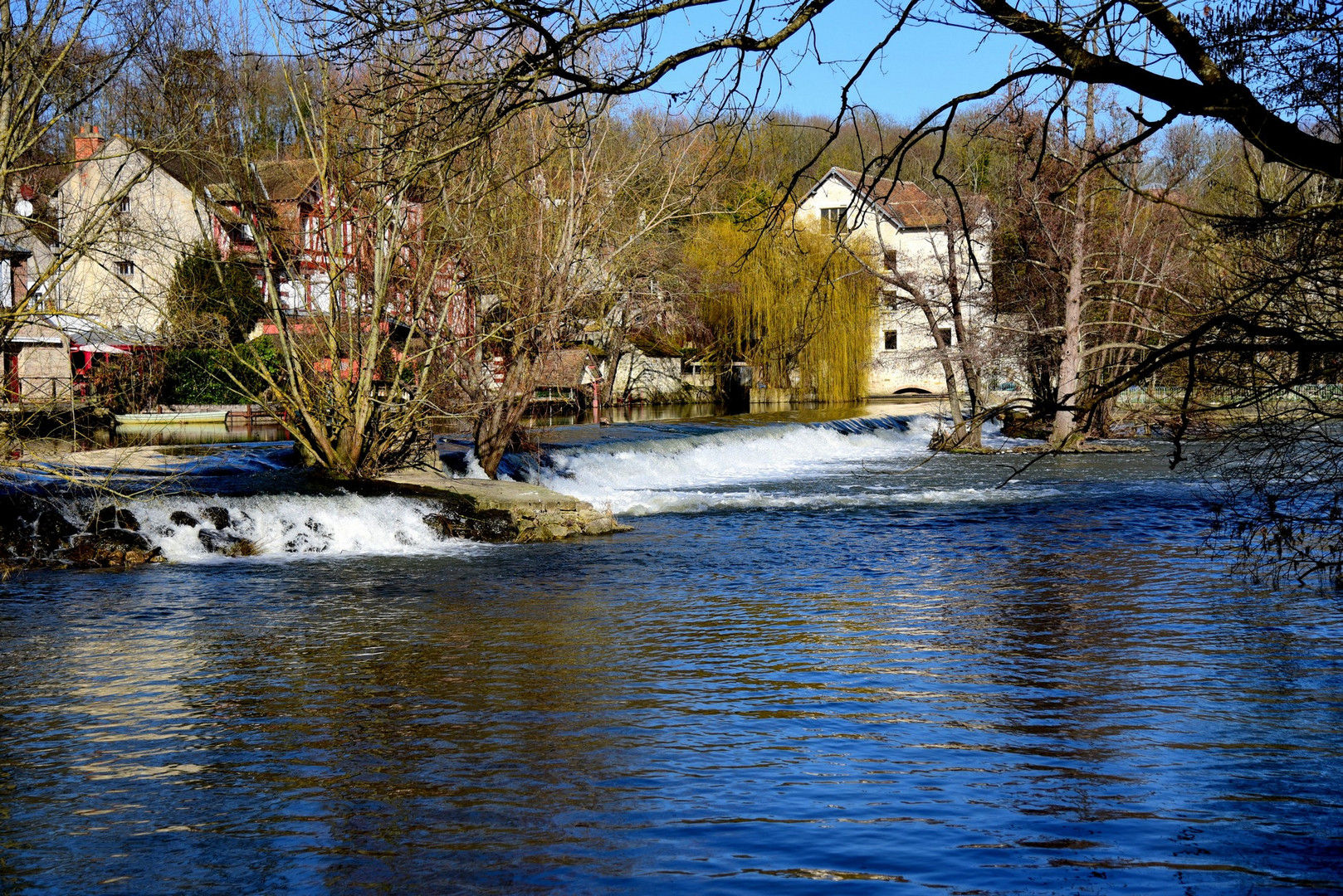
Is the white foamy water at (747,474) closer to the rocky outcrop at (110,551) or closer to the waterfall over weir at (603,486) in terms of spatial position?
the waterfall over weir at (603,486)

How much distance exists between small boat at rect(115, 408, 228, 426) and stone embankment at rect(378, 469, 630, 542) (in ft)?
65.4

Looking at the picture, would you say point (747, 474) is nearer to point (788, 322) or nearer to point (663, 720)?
point (663, 720)

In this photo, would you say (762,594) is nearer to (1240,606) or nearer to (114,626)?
(1240,606)

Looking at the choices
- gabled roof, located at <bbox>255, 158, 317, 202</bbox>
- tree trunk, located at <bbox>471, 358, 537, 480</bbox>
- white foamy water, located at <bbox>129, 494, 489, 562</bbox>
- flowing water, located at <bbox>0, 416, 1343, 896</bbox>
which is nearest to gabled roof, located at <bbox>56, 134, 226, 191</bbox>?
gabled roof, located at <bbox>255, 158, 317, 202</bbox>

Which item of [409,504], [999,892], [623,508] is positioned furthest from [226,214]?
[999,892]

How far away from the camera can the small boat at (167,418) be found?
34.5 meters

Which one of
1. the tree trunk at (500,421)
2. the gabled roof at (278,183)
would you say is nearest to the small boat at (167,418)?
the tree trunk at (500,421)

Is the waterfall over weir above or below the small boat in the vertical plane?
below

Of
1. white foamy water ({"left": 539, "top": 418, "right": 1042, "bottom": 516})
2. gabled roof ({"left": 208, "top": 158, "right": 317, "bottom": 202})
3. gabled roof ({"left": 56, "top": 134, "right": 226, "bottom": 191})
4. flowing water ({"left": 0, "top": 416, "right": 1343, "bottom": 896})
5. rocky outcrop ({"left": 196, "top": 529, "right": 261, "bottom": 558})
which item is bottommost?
flowing water ({"left": 0, "top": 416, "right": 1343, "bottom": 896})

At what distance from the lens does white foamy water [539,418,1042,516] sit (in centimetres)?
1983

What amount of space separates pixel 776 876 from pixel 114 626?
728 centimetres

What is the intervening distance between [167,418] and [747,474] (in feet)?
59.8

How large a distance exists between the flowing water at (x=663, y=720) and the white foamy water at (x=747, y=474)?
4.77 meters

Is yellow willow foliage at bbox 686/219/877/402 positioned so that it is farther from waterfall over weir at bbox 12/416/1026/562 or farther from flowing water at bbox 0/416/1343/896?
flowing water at bbox 0/416/1343/896
